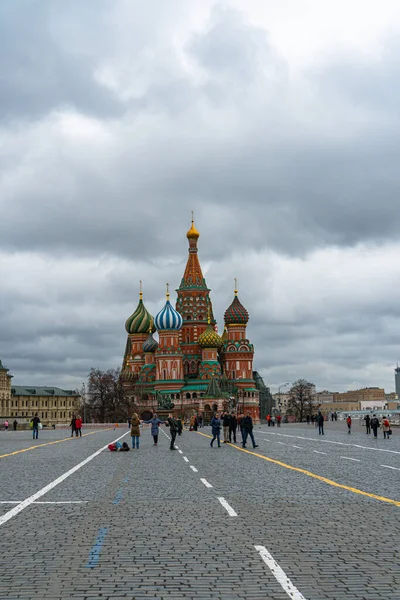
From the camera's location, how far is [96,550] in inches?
341

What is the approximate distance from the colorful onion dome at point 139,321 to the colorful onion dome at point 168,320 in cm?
1520

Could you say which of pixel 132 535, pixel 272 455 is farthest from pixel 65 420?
pixel 132 535

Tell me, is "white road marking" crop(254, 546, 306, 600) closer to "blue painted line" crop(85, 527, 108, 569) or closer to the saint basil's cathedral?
"blue painted line" crop(85, 527, 108, 569)

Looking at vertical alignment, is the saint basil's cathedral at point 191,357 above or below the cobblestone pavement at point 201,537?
above

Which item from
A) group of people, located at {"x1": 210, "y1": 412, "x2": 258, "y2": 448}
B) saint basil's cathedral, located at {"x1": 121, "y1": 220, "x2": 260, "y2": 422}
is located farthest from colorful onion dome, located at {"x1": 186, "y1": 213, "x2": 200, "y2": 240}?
group of people, located at {"x1": 210, "y1": 412, "x2": 258, "y2": 448}

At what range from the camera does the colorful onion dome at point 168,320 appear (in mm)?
120625

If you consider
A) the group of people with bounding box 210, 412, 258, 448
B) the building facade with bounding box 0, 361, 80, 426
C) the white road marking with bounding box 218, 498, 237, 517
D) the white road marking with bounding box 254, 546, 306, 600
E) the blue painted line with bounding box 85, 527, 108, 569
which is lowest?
the white road marking with bounding box 254, 546, 306, 600

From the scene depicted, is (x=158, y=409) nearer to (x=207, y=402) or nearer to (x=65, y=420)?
(x=207, y=402)

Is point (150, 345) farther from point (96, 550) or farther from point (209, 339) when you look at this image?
point (96, 550)

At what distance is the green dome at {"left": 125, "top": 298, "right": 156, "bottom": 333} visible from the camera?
137m

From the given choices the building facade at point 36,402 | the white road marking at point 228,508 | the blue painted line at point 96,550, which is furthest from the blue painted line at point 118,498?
the building facade at point 36,402

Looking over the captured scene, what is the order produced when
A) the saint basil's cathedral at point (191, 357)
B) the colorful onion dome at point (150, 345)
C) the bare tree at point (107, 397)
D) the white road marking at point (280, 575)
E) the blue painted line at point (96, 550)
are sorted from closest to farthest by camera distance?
the white road marking at point (280, 575) → the blue painted line at point (96, 550) → the bare tree at point (107, 397) → the saint basil's cathedral at point (191, 357) → the colorful onion dome at point (150, 345)

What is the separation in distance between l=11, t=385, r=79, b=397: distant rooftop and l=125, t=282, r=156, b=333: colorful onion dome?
4147cm

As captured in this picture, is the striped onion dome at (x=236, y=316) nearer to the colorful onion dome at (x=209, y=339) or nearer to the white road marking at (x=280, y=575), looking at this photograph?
the colorful onion dome at (x=209, y=339)
